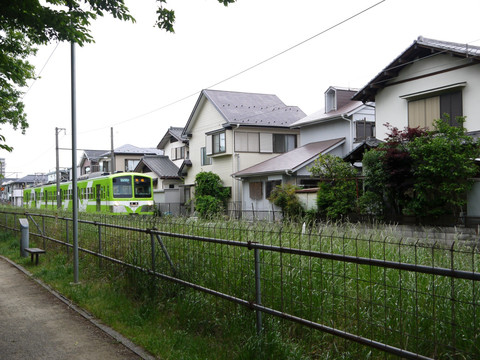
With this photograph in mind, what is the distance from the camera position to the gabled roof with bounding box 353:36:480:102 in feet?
52.7

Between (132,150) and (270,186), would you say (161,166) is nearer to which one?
(132,150)

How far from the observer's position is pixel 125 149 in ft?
186

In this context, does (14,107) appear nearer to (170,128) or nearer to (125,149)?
(170,128)

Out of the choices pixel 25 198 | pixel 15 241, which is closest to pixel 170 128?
pixel 25 198

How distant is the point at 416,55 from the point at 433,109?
2.24 metres

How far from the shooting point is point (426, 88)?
17.5 m

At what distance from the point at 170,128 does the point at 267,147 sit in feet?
47.8

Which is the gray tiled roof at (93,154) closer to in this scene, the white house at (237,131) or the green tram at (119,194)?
the white house at (237,131)

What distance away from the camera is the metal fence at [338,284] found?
347cm

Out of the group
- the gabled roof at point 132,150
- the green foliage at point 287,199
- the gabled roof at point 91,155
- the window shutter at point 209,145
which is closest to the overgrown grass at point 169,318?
the green foliage at point 287,199

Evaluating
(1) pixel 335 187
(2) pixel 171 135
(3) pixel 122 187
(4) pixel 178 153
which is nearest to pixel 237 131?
(3) pixel 122 187

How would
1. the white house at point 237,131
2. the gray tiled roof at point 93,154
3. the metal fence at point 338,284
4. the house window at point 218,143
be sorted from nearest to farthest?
1. the metal fence at point 338,284
2. the white house at point 237,131
3. the house window at point 218,143
4. the gray tiled roof at point 93,154

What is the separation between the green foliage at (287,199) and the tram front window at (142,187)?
8.20 metres

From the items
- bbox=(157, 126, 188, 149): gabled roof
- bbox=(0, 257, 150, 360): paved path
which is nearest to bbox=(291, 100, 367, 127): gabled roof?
bbox=(157, 126, 188, 149): gabled roof
